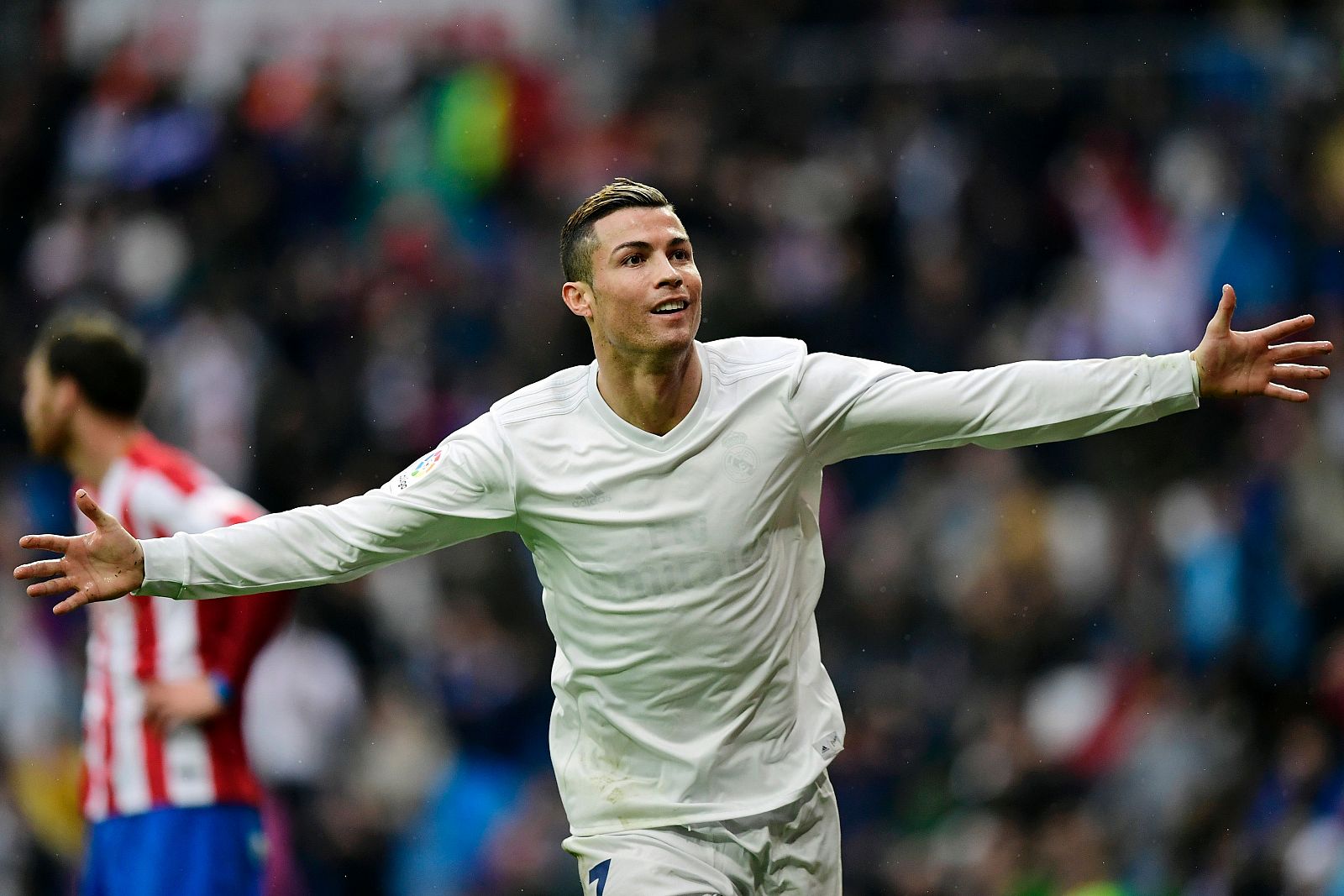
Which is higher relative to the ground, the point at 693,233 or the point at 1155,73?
the point at 1155,73

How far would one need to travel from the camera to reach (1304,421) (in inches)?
386

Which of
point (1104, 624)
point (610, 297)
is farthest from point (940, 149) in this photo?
point (610, 297)

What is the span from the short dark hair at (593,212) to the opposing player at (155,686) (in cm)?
149

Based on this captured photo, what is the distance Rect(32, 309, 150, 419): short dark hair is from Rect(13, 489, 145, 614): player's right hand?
5.22 ft

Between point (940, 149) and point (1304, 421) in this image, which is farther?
point (940, 149)

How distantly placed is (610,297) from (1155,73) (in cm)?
724

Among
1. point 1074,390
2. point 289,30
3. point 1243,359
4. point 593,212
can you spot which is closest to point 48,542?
point 593,212

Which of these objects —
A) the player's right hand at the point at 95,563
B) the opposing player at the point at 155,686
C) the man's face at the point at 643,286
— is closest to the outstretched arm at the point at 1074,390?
the man's face at the point at 643,286

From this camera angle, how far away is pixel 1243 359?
457cm

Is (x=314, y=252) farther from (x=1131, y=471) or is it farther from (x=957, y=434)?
(x=957, y=434)

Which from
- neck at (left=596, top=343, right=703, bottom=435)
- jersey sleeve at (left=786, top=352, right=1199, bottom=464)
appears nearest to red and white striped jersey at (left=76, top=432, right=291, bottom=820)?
neck at (left=596, top=343, right=703, bottom=435)

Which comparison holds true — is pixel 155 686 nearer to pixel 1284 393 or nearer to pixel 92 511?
pixel 92 511

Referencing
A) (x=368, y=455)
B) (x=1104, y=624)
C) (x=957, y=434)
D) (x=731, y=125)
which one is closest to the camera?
(x=957, y=434)

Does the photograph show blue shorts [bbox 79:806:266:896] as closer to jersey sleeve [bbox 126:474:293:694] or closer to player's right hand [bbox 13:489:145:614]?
jersey sleeve [bbox 126:474:293:694]
